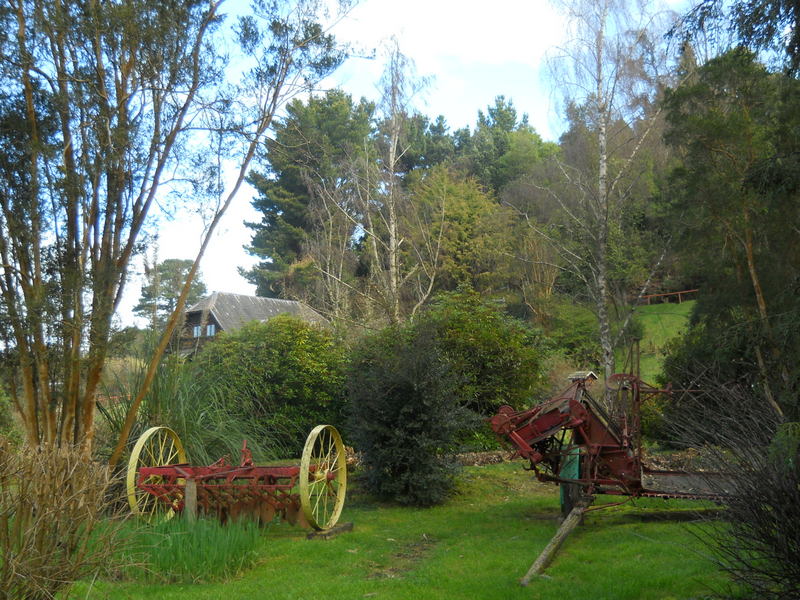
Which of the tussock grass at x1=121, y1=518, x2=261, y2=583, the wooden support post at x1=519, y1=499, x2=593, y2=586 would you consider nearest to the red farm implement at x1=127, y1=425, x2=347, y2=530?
the tussock grass at x1=121, y1=518, x2=261, y2=583

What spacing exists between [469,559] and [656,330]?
82.5ft

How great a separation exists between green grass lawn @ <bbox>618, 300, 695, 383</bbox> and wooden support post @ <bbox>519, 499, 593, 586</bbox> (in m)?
16.4

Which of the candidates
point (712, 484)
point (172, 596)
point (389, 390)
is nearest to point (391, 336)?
point (389, 390)

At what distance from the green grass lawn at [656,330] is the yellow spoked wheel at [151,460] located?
17.1 metres

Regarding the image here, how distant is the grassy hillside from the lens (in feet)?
82.7

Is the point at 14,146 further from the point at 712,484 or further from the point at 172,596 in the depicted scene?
the point at 712,484

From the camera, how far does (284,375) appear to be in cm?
1577

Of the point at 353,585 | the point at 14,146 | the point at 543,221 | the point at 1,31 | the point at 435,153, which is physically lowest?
the point at 353,585

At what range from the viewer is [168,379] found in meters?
11.3

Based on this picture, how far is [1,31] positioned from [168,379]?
5285 millimetres

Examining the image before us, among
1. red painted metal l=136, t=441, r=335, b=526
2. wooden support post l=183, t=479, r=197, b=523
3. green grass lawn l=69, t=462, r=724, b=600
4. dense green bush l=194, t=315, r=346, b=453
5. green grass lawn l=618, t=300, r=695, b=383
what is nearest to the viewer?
green grass lawn l=69, t=462, r=724, b=600

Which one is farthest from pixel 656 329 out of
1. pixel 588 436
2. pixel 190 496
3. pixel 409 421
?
pixel 190 496

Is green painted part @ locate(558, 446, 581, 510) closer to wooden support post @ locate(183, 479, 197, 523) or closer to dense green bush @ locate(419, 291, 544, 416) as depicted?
wooden support post @ locate(183, 479, 197, 523)

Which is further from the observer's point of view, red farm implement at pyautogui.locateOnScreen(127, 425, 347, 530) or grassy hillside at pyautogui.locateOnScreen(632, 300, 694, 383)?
grassy hillside at pyautogui.locateOnScreen(632, 300, 694, 383)
